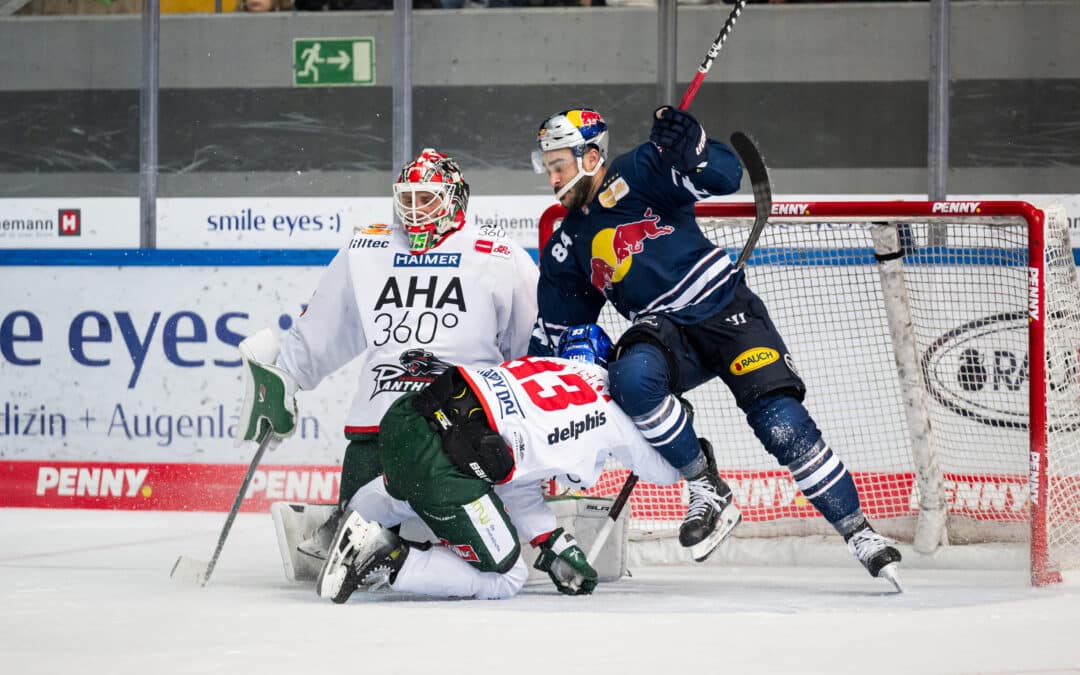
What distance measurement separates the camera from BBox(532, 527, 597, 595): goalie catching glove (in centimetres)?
355

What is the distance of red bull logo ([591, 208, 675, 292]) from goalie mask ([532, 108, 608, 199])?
0.16 metres

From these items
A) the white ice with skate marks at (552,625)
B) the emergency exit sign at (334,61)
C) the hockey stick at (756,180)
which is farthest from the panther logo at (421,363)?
the emergency exit sign at (334,61)

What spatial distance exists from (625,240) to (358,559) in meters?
1.02

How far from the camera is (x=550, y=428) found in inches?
136

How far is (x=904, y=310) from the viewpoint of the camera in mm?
4406

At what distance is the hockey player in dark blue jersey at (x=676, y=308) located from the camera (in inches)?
141

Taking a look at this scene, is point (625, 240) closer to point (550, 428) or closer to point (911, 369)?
point (550, 428)

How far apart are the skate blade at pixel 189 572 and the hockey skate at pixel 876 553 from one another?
1.57 m

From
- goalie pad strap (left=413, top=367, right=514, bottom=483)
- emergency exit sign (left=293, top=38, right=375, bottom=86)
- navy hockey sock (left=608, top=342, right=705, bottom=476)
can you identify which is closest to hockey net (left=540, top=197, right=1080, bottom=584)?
navy hockey sock (left=608, top=342, right=705, bottom=476)

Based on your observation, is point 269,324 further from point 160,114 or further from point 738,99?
point 738,99

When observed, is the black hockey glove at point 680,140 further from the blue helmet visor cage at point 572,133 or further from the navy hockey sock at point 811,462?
the navy hockey sock at point 811,462

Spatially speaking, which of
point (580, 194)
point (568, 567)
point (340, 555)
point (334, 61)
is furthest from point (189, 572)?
point (334, 61)

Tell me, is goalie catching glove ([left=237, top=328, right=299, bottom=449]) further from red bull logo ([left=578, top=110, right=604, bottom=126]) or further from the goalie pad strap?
red bull logo ([left=578, top=110, right=604, bottom=126])

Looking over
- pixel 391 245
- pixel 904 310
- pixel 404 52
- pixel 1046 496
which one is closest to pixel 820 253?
pixel 904 310
